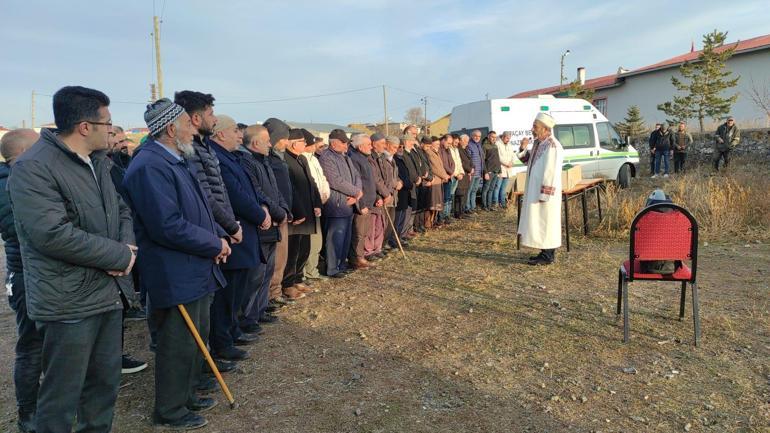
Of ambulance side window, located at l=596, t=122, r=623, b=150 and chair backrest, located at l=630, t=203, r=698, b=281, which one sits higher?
ambulance side window, located at l=596, t=122, r=623, b=150

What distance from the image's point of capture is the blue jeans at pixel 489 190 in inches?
480

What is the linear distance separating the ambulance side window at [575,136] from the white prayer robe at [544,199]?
22.7 feet

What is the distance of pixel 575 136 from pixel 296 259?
9925mm

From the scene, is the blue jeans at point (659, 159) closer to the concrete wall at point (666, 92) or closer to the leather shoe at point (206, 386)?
the concrete wall at point (666, 92)

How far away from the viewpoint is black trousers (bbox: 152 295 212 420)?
9.57 feet

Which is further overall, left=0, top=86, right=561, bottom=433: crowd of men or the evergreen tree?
the evergreen tree

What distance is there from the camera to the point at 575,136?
13234 mm

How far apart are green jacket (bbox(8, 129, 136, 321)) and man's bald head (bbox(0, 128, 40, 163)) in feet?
3.81

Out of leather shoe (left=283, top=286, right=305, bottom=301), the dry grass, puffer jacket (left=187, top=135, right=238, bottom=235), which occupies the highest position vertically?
puffer jacket (left=187, top=135, right=238, bottom=235)

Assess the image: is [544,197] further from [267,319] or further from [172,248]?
[172,248]

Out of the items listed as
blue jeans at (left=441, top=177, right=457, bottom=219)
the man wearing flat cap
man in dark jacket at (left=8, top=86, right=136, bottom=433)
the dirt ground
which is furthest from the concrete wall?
man in dark jacket at (left=8, top=86, right=136, bottom=433)

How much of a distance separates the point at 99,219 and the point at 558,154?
17.9ft

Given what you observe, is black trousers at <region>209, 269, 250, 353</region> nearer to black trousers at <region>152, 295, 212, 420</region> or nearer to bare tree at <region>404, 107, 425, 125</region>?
black trousers at <region>152, 295, 212, 420</region>

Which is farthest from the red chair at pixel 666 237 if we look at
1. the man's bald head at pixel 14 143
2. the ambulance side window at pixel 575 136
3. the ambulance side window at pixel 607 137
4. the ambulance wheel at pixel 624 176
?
the ambulance wheel at pixel 624 176
